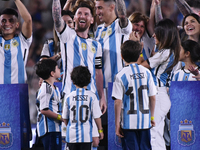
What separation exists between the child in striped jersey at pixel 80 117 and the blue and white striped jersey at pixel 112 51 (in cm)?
99

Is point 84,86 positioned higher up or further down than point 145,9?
further down

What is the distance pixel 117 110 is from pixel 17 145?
1.25 m

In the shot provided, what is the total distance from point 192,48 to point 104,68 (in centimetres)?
119

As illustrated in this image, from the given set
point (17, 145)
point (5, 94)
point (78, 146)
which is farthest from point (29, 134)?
point (78, 146)

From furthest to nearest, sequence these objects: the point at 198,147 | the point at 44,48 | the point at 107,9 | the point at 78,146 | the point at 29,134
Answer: the point at 44,48 < the point at 107,9 < the point at 29,134 < the point at 198,147 < the point at 78,146

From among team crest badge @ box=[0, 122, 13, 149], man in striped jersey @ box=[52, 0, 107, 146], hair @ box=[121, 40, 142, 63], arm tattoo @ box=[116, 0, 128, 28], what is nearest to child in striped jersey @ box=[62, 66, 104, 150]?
hair @ box=[121, 40, 142, 63]

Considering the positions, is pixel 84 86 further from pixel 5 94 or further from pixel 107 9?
pixel 107 9

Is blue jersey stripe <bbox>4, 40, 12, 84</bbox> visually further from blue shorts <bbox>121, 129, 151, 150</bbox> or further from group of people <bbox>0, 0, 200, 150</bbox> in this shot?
blue shorts <bbox>121, 129, 151, 150</bbox>

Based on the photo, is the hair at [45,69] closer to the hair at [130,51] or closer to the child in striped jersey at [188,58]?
the hair at [130,51]

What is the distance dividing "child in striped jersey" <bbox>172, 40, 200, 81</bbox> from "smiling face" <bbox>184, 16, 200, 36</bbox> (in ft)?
1.07

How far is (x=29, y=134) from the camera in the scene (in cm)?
373

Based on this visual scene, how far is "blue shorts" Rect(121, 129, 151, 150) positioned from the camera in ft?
9.48

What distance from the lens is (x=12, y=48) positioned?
4.02m

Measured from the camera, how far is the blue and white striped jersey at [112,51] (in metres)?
3.90
